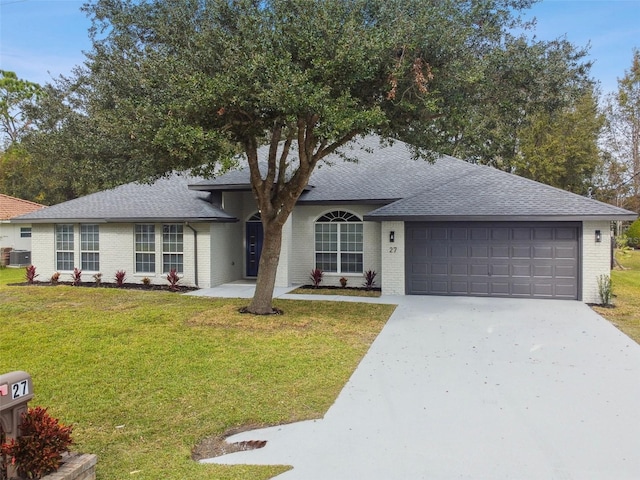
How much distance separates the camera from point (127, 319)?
390 inches

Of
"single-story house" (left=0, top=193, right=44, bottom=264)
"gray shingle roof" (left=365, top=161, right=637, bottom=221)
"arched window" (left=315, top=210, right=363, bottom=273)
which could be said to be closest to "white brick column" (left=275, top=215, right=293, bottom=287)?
"arched window" (left=315, top=210, right=363, bottom=273)

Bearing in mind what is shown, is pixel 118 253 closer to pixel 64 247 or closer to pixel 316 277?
pixel 64 247

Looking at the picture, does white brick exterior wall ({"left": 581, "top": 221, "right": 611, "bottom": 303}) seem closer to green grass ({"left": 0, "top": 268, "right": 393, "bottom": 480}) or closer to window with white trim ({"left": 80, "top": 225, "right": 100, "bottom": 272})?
green grass ({"left": 0, "top": 268, "right": 393, "bottom": 480})

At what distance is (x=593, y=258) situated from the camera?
39.2 feet

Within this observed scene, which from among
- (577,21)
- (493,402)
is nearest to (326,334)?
(493,402)

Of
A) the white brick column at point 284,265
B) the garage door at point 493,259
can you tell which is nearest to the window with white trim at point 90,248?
the white brick column at point 284,265

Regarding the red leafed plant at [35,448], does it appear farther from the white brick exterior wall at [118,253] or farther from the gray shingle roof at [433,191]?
the white brick exterior wall at [118,253]

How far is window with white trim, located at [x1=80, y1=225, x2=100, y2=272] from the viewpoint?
1581 cm

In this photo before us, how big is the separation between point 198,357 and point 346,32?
5706 millimetres

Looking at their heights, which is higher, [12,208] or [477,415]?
[12,208]

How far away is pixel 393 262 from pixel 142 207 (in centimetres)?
875

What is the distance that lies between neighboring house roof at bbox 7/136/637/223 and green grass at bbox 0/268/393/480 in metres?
3.74

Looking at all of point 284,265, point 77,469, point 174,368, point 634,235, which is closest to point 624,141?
point 634,235

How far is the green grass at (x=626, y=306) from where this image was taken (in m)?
9.31
